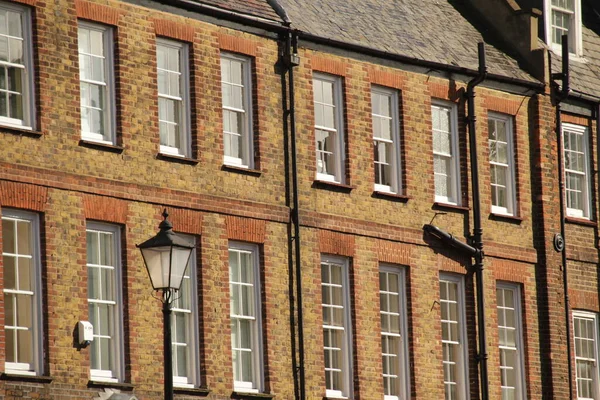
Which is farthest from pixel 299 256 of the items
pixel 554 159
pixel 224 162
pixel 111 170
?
pixel 554 159

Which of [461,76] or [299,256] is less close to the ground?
[461,76]

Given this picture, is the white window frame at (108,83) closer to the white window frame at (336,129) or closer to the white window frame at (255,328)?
the white window frame at (255,328)

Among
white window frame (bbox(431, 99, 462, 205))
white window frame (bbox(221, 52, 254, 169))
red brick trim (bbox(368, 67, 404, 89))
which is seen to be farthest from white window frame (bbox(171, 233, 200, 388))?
white window frame (bbox(431, 99, 462, 205))

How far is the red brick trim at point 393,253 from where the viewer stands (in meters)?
35.7

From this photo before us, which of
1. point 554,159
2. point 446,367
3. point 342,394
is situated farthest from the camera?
point 554,159

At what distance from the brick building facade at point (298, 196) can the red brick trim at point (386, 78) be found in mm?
41

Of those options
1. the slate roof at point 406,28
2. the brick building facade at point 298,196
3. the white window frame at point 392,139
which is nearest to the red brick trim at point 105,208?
the brick building facade at point 298,196

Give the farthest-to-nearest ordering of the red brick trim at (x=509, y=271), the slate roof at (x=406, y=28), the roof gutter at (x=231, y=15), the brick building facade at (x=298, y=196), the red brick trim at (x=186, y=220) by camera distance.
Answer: the red brick trim at (x=509, y=271)
the slate roof at (x=406, y=28)
the roof gutter at (x=231, y=15)
the red brick trim at (x=186, y=220)
the brick building facade at (x=298, y=196)

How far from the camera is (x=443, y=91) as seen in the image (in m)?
37.7

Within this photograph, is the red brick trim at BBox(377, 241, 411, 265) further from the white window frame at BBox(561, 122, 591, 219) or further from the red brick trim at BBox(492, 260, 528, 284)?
the white window frame at BBox(561, 122, 591, 219)

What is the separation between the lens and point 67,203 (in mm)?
30203

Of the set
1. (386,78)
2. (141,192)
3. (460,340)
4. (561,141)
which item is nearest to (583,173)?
(561,141)

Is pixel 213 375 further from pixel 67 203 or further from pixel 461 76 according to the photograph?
pixel 461 76

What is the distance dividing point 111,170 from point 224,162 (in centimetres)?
256
